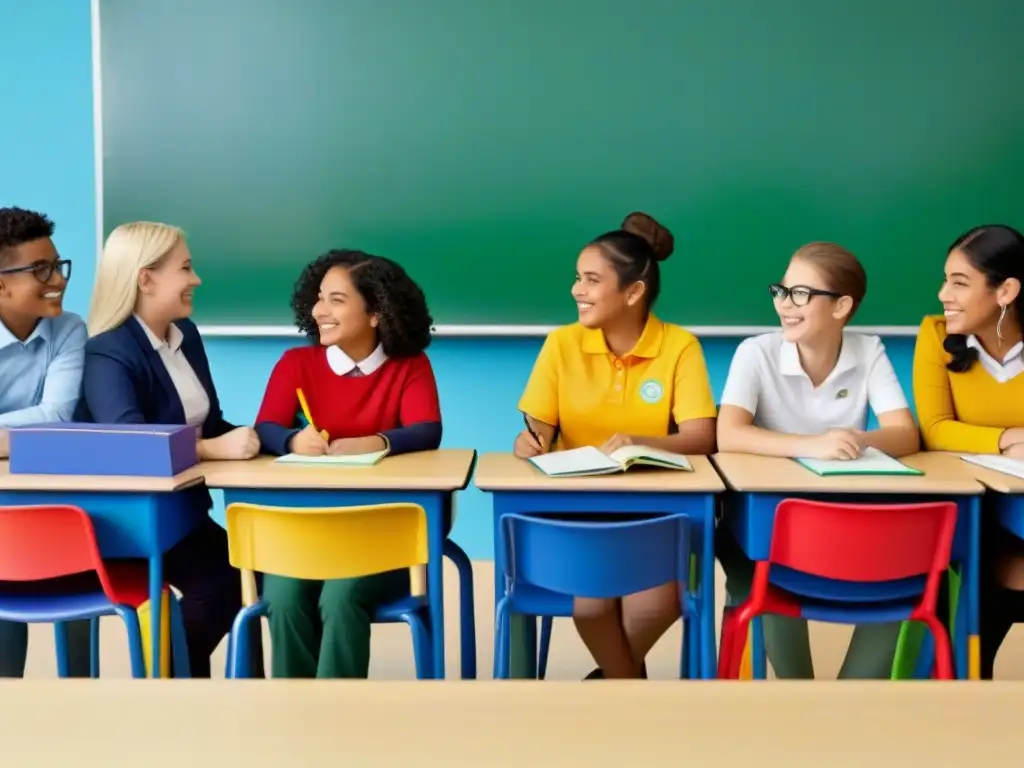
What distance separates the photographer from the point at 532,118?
343cm

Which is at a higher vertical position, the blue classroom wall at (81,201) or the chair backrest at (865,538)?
the blue classroom wall at (81,201)

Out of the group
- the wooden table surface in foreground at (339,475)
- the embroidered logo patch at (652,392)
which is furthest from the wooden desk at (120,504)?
the embroidered logo patch at (652,392)

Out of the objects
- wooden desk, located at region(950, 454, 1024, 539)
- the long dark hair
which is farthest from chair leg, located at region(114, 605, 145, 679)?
the long dark hair

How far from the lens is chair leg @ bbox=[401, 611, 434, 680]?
77.4 inches

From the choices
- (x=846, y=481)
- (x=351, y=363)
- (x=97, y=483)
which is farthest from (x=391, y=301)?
(x=846, y=481)

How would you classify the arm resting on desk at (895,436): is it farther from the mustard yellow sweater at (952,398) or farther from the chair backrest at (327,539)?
the chair backrest at (327,539)

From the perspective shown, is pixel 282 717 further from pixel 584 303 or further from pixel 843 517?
pixel 584 303

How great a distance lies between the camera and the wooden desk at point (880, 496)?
189 centimetres

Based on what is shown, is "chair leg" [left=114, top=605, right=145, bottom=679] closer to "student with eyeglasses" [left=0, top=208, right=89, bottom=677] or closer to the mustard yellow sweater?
"student with eyeglasses" [left=0, top=208, right=89, bottom=677]

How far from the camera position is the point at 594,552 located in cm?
182

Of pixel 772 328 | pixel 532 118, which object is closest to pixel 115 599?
pixel 532 118

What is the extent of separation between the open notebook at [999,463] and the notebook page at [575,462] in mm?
828

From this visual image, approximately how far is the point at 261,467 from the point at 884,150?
255cm

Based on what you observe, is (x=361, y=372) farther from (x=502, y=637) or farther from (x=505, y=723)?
(x=505, y=723)
